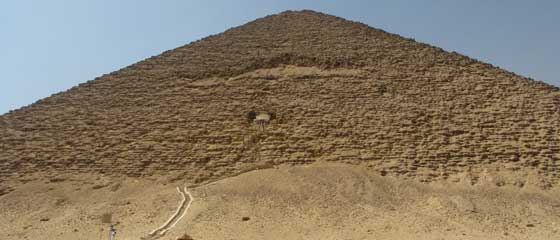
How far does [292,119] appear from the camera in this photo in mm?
13648

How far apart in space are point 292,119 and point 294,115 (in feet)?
0.44

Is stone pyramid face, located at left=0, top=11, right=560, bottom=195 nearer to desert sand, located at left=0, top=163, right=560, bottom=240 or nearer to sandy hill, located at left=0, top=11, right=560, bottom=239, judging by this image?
sandy hill, located at left=0, top=11, right=560, bottom=239

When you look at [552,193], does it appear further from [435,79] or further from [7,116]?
[7,116]

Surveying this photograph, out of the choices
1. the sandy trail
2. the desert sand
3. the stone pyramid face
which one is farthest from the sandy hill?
the sandy trail

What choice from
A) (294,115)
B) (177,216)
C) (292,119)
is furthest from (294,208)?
(294,115)

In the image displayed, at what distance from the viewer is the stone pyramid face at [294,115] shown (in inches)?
496

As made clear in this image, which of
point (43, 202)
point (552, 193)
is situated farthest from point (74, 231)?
point (552, 193)

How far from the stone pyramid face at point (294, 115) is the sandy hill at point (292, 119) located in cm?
3

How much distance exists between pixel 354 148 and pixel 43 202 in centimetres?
588

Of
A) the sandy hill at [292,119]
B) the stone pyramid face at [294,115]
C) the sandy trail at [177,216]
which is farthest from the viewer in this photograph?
the stone pyramid face at [294,115]

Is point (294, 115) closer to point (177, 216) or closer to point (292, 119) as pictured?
point (292, 119)

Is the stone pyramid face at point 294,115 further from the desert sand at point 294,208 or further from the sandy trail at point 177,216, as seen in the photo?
the sandy trail at point 177,216

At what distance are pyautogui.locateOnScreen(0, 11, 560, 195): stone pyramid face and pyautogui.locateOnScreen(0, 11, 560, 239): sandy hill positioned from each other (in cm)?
3

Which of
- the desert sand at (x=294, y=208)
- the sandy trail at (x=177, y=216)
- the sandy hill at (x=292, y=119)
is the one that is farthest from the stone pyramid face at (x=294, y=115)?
the sandy trail at (x=177, y=216)
